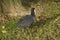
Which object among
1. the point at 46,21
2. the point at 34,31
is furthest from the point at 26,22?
the point at 46,21

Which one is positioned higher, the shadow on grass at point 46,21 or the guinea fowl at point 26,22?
the guinea fowl at point 26,22

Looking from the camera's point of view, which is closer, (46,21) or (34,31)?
(34,31)

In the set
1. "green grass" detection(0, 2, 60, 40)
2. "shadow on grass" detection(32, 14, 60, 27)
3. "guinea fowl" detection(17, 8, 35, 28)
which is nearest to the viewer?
"green grass" detection(0, 2, 60, 40)

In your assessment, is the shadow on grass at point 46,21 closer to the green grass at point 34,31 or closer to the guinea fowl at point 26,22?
the green grass at point 34,31

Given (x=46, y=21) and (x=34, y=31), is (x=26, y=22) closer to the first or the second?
(x=34, y=31)

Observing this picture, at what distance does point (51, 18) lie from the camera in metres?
8.26

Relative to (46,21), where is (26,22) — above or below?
above

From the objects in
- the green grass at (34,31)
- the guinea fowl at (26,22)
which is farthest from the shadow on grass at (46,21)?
the guinea fowl at (26,22)

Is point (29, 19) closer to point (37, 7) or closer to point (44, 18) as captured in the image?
point (44, 18)

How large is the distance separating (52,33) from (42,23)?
0.71 metres

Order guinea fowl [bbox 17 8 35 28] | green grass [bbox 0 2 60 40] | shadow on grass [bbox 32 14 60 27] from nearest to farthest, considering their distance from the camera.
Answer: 1. green grass [bbox 0 2 60 40]
2. guinea fowl [bbox 17 8 35 28]
3. shadow on grass [bbox 32 14 60 27]

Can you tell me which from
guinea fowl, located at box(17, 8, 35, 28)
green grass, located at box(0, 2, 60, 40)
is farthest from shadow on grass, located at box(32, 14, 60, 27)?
guinea fowl, located at box(17, 8, 35, 28)

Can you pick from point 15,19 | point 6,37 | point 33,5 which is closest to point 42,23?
point 15,19

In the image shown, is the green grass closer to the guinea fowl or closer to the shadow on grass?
the shadow on grass
